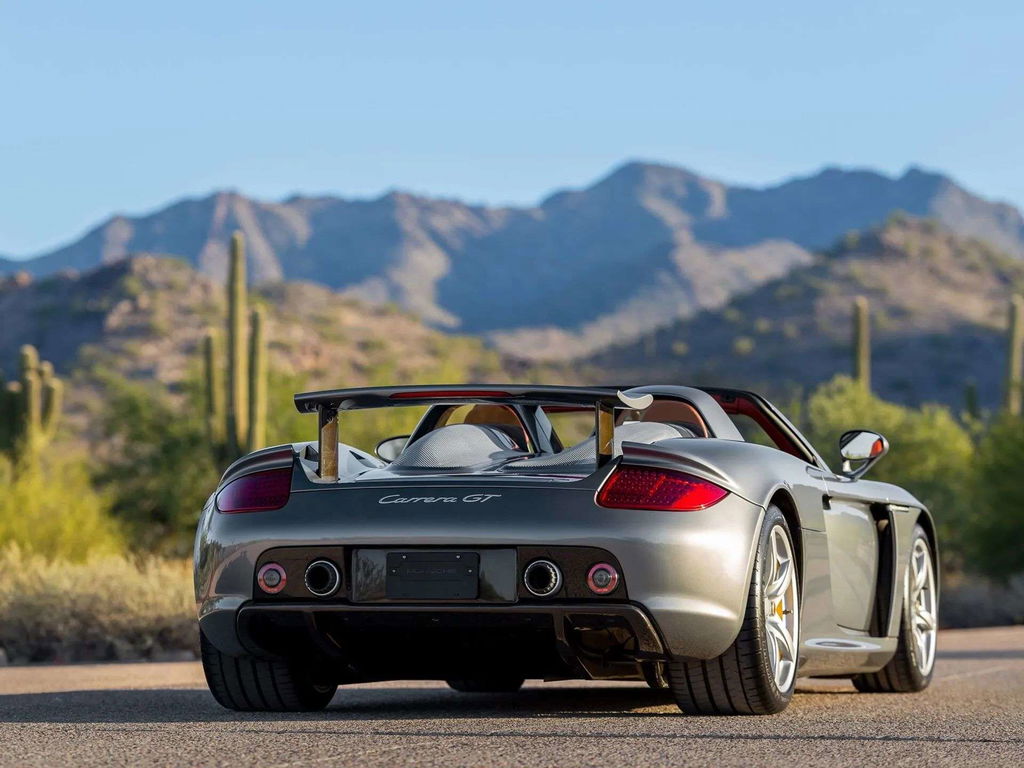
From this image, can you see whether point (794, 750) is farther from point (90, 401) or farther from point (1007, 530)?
point (90, 401)

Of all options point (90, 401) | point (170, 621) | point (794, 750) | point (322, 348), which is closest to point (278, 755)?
point (794, 750)

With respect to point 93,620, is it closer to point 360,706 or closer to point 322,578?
point 360,706

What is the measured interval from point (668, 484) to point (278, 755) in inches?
68.9

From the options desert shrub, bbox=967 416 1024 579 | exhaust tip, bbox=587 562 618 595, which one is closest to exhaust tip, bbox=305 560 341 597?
exhaust tip, bbox=587 562 618 595

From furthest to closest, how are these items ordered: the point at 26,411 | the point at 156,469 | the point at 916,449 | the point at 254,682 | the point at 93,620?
the point at 916,449
the point at 156,469
the point at 26,411
the point at 93,620
the point at 254,682

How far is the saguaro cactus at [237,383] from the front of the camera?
27734 millimetres

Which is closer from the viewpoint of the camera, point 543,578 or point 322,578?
point 543,578

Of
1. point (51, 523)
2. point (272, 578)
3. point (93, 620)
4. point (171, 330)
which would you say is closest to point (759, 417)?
point (272, 578)

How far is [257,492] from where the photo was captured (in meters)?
6.72

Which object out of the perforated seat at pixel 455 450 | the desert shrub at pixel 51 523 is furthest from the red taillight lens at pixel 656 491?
the desert shrub at pixel 51 523

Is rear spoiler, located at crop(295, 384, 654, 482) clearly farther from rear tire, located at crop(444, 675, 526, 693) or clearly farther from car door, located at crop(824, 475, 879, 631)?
rear tire, located at crop(444, 675, 526, 693)

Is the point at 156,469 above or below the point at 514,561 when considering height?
below

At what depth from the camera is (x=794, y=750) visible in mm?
5719

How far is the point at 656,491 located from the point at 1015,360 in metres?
33.2
